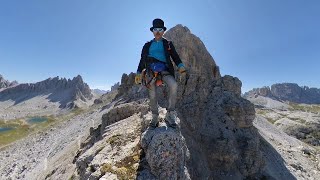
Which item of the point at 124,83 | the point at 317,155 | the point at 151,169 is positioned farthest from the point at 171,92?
the point at 317,155

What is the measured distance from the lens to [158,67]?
1427cm

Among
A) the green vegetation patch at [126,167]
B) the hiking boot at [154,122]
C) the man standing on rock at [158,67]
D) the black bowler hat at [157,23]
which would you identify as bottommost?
the green vegetation patch at [126,167]

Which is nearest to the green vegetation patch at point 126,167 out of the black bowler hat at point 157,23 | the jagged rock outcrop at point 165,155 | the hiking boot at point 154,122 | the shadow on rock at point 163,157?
the shadow on rock at point 163,157

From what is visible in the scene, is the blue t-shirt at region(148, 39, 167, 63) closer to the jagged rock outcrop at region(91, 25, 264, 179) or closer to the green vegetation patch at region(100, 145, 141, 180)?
the green vegetation patch at region(100, 145, 141, 180)

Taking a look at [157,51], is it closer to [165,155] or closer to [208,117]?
[165,155]

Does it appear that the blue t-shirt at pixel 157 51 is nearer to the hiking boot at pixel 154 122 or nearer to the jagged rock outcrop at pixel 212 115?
the hiking boot at pixel 154 122

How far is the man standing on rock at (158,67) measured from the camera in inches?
562

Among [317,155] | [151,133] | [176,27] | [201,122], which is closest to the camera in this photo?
[151,133]

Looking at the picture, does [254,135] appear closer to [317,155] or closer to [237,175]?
[237,175]

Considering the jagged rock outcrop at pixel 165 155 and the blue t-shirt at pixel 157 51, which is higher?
the blue t-shirt at pixel 157 51

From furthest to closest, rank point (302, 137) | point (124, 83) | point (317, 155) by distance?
1. point (302, 137)
2. point (317, 155)
3. point (124, 83)

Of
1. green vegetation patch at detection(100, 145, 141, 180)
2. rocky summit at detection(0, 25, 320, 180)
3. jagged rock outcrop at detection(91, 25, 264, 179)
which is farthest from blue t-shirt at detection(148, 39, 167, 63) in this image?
jagged rock outcrop at detection(91, 25, 264, 179)

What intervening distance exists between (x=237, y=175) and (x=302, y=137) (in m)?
92.0

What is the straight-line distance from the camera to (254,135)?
50.7 meters
